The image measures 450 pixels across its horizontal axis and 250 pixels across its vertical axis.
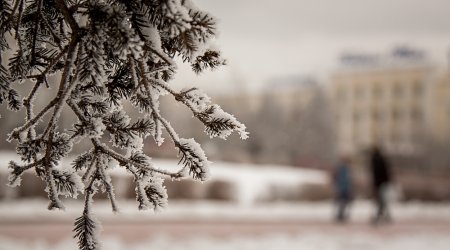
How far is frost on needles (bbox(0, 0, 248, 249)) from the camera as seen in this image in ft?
6.64

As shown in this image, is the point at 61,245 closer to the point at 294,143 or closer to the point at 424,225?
the point at 424,225

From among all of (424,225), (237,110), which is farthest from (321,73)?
(424,225)

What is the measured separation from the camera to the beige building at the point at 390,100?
79250 mm

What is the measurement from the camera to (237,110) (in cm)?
7906

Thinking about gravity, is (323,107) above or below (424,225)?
above

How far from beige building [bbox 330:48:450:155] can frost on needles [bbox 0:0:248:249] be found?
7641 cm

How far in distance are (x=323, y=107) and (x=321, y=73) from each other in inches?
1119

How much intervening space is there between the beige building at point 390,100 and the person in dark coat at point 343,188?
60776 mm

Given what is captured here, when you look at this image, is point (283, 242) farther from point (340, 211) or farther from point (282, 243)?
point (340, 211)

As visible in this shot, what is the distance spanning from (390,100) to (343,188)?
232 ft

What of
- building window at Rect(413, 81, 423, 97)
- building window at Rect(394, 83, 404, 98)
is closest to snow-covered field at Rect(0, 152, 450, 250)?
building window at Rect(413, 81, 423, 97)

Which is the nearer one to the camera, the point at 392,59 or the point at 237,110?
the point at 237,110

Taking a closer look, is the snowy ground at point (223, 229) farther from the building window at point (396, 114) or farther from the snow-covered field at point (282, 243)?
the building window at point (396, 114)

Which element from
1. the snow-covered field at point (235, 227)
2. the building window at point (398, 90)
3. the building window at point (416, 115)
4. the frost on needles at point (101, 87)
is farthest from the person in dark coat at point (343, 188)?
the building window at point (398, 90)
